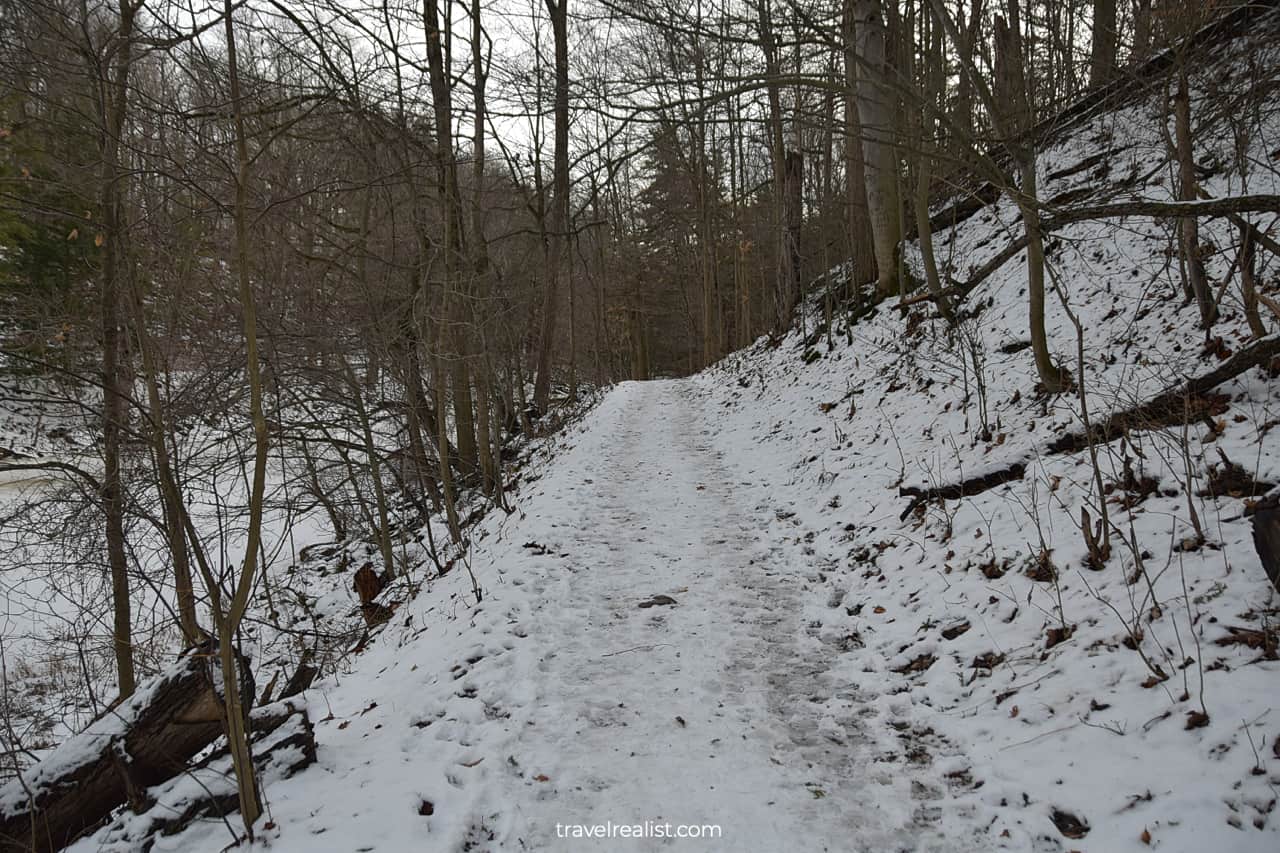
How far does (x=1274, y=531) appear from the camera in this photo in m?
2.72

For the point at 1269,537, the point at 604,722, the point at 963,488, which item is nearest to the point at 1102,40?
the point at 963,488

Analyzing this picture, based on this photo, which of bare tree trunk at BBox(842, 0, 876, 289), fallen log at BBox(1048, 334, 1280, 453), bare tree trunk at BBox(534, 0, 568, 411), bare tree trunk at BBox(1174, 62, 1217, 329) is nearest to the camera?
fallen log at BBox(1048, 334, 1280, 453)

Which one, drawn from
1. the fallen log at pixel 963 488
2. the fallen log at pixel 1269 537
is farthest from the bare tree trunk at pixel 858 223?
the fallen log at pixel 1269 537

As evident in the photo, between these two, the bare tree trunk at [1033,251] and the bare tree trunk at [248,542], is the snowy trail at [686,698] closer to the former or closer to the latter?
the bare tree trunk at [248,542]

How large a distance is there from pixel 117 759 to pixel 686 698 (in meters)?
2.71

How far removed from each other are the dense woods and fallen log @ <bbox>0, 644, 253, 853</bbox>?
0.77ft

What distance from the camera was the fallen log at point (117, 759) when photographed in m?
2.71

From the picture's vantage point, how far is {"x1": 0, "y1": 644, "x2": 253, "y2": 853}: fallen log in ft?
8.87

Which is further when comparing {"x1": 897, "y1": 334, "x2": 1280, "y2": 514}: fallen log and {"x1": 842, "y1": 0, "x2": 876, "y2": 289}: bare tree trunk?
{"x1": 842, "y1": 0, "x2": 876, "y2": 289}: bare tree trunk

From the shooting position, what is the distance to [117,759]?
276cm

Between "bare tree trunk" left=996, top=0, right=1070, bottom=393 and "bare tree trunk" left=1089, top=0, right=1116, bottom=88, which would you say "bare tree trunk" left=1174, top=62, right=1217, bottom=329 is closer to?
"bare tree trunk" left=996, top=0, right=1070, bottom=393

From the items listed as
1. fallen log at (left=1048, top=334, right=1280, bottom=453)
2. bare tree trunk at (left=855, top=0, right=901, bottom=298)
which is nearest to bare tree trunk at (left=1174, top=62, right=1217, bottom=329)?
fallen log at (left=1048, top=334, right=1280, bottom=453)

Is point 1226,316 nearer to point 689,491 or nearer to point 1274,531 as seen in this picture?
point 1274,531

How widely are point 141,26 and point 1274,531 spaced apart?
5999 mm
